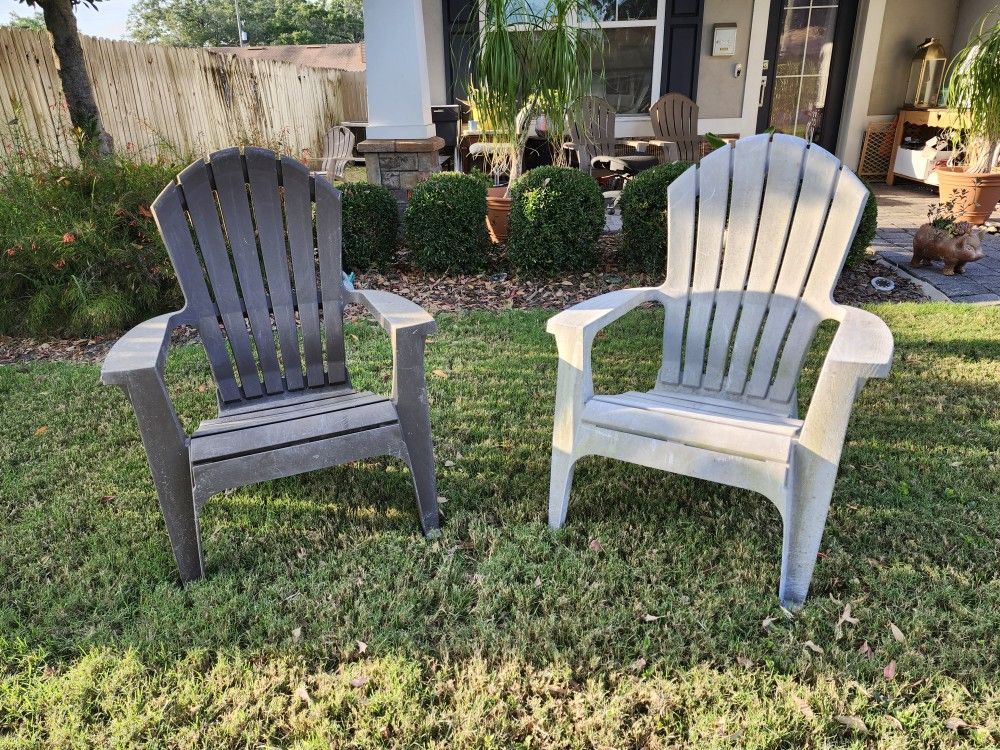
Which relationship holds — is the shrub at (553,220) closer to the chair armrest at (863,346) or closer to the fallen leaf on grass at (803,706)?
the chair armrest at (863,346)

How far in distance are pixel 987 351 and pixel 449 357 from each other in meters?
2.72

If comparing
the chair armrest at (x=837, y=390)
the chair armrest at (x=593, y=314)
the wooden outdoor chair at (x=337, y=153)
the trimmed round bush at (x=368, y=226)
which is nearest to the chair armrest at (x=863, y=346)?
the chair armrest at (x=837, y=390)

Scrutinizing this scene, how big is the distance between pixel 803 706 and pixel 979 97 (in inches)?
219

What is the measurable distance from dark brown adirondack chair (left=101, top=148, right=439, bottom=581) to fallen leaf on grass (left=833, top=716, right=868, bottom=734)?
1196mm

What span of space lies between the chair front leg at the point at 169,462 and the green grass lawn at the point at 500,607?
105 millimetres

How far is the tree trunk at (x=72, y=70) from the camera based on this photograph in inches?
184

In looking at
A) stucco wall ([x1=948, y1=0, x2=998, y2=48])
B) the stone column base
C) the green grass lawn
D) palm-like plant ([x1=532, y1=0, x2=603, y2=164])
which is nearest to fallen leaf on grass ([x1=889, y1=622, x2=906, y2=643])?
the green grass lawn

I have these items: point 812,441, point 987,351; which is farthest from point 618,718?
point 987,351

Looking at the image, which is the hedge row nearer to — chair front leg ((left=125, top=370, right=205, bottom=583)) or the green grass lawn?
the green grass lawn

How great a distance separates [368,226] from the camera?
457 cm

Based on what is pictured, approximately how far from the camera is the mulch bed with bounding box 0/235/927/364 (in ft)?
12.7

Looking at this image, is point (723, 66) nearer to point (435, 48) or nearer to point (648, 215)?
point (435, 48)

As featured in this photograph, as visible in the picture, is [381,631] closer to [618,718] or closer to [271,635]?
[271,635]

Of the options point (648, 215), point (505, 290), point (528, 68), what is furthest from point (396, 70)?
point (648, 215)
